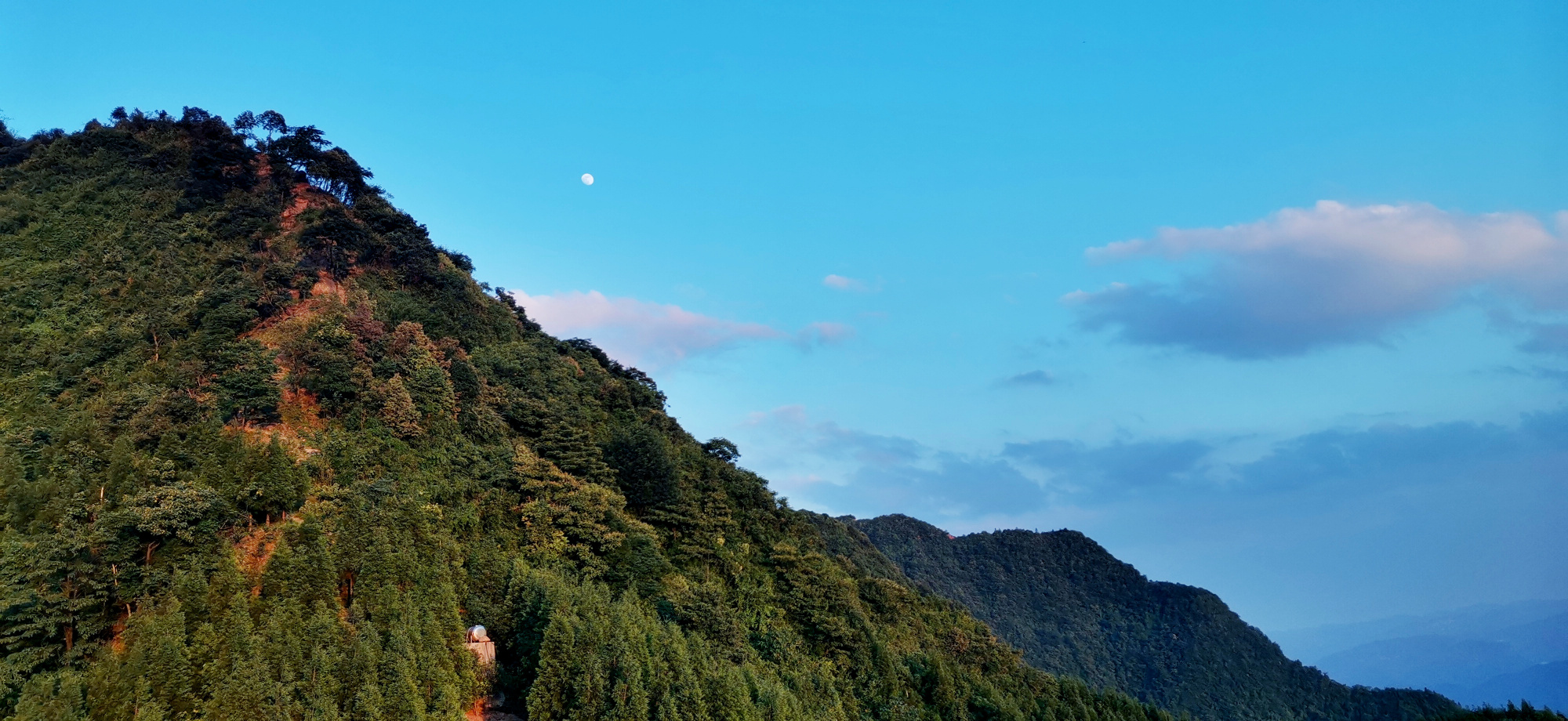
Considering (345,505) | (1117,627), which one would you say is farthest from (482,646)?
(1117,627)

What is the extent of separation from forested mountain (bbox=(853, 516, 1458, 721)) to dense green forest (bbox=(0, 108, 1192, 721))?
25116 millimetres

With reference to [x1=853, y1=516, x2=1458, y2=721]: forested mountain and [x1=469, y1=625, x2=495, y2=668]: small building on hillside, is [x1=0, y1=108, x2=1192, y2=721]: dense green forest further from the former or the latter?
[x1=853, y1=516, x2=1458, y2=721]: forested mountain

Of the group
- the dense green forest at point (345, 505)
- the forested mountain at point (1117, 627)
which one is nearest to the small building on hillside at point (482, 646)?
the dense green forest at point (345, 505)

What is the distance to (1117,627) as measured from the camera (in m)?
99.7

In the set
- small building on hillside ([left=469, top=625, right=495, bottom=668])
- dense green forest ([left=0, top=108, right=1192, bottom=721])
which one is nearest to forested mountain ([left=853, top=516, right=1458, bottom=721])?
dense green forest ([left=0, top=108, right=1192, bottom=721])

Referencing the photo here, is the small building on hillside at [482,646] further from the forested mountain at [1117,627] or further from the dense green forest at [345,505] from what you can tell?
the forested mountain at [1117,627]

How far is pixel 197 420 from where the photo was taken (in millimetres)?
34938

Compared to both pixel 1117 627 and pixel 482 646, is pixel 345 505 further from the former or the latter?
pixel 1117 627

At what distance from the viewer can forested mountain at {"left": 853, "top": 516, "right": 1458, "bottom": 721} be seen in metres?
84.4

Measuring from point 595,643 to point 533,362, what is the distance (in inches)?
925

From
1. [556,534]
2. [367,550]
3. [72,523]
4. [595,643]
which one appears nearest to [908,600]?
[556,534]

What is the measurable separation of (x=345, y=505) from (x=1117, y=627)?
85952 millimetres

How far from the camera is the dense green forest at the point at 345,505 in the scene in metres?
27.4

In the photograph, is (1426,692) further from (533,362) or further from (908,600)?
(533,362)
